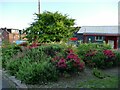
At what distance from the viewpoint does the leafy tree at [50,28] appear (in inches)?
811

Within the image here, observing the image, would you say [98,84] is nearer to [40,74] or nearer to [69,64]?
[69,64]

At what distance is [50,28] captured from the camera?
20516mm

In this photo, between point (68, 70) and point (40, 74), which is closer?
point (40, 74)

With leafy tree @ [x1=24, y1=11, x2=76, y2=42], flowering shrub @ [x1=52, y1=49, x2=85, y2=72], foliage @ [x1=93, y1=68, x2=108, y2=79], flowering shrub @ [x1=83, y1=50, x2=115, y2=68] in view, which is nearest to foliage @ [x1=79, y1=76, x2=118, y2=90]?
flowering shrub @ [x1=52, y1=49, x2=85, y2=72]

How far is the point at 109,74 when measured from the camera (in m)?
9.16

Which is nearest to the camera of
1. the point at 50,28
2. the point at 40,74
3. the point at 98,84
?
the point at 98,84

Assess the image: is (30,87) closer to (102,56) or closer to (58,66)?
(58,66)

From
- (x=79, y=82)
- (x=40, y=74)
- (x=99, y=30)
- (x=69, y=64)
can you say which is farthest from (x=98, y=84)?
(x=99, y=30)

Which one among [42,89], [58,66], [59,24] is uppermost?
[59,24]

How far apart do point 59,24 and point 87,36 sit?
1999 centimetres

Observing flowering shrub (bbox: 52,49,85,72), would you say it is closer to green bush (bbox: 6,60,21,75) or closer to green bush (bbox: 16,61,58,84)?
green bush (bbox: 16,61,58,84)

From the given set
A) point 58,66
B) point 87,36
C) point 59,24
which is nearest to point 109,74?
point 58,66

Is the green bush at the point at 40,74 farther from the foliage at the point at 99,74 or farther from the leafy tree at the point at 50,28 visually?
the leafy tree at the point at 50,28

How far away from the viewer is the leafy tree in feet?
67.6
